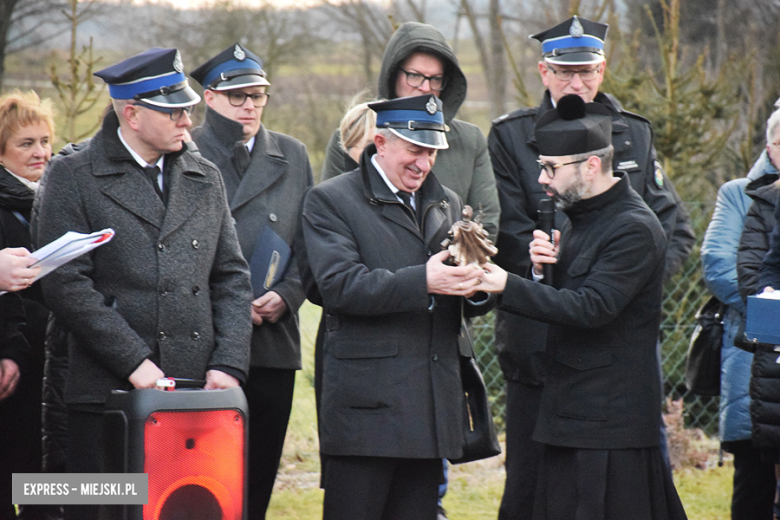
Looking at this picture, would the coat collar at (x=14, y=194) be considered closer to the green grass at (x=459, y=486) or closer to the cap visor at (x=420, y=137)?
the cap visor at (x=420, y=137)

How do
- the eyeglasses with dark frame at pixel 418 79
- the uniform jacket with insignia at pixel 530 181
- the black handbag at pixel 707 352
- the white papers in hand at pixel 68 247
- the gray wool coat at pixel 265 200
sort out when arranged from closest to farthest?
the white papers in hand at pixel 68 247
the gray wool coat at pixel 265 200
the uniform jacket with insignia at pixel 530 181
the eyeglasses with dark frame at pixel 418 79
the black handbag at pixel 707 352

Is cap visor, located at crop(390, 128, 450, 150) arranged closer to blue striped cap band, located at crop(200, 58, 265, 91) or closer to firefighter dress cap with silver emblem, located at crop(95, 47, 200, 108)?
firefighter dress cap with silver emblem, located at crop(95, 47, 200, 108)

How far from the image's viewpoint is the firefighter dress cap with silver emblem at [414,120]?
333cm

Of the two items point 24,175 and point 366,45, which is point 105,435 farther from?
point 366,45

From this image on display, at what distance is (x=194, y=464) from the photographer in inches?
109

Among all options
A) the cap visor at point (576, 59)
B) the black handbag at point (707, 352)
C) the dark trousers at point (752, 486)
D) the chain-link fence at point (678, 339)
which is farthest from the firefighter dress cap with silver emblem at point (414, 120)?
the chain-link fence at point (678, 339)

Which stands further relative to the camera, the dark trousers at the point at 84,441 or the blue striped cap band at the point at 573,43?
the blue striped cap band at the point at 573,43

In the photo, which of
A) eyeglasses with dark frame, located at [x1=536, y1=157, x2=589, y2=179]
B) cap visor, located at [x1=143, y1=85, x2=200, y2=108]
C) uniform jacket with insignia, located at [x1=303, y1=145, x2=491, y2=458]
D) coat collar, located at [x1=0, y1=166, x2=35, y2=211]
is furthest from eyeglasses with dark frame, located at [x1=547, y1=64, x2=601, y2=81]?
coat collar, located at [x1=0, y1=166, x2=35, y2=211]

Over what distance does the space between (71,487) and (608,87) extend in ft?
17.5

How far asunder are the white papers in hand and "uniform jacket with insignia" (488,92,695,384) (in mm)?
1867

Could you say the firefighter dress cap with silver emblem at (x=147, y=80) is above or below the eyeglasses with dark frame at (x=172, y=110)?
above

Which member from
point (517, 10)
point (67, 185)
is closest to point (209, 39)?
point (517, 10)

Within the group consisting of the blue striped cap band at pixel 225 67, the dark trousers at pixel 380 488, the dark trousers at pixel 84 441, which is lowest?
the dark trousers at pixel 380 488

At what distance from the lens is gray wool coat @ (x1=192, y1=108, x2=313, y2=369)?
4164 mm
